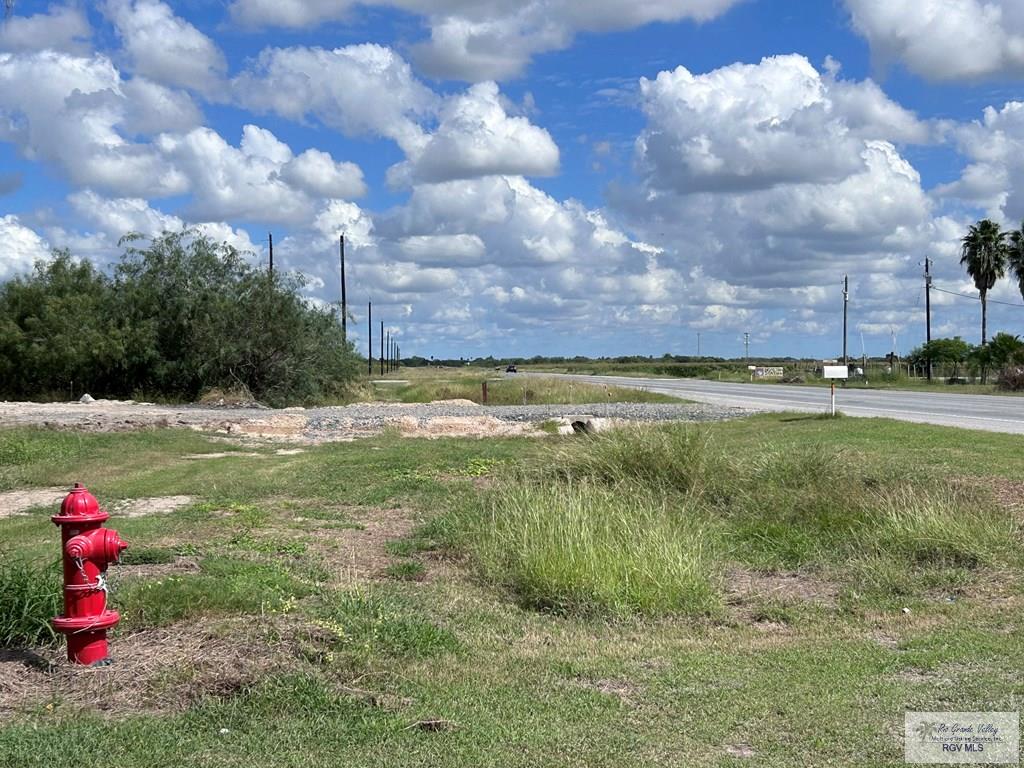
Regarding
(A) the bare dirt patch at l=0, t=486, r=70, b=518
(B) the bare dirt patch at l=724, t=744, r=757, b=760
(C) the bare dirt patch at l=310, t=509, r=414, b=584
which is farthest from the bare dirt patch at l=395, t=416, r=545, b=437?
(B) the bare dirt patch at l=724, t=744, r=757, b=760

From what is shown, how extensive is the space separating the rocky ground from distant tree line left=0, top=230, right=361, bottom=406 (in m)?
4.01

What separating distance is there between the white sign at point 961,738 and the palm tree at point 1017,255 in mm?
65832

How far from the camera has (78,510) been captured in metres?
5.57

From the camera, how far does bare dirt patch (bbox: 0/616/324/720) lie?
5.13 m

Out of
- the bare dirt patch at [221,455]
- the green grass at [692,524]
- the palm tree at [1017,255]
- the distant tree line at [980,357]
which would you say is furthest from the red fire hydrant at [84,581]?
the palm tree at [1017,255]

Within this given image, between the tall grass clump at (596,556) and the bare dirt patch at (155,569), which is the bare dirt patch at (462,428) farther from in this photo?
the bare dirt patch at (155,569)

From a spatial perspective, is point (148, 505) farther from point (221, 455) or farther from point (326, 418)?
point (326, 418)

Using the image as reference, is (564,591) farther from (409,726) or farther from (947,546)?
(947,546)

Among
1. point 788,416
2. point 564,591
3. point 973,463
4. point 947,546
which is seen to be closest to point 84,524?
point 564,591

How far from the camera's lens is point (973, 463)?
14727 mm

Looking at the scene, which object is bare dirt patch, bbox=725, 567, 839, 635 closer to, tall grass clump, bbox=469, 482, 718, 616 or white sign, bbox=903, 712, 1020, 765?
tall grass clump, bbox=469, 482, 718, 616

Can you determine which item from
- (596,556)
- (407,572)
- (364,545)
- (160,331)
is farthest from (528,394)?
(596,556)

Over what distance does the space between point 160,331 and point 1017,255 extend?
171ft

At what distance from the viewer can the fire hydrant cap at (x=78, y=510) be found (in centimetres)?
551
